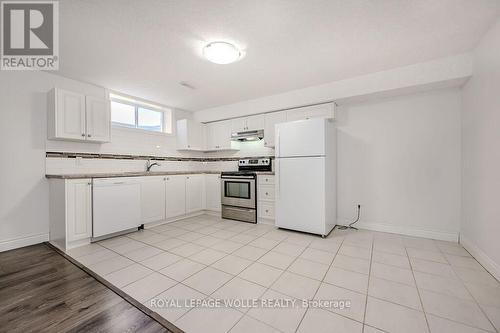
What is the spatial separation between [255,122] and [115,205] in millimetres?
2771

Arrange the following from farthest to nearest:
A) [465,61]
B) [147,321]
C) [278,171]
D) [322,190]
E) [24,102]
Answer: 1. [278,171]
2. [322,190]
3. [24,102]
4. [465,61]
5. [147,321]

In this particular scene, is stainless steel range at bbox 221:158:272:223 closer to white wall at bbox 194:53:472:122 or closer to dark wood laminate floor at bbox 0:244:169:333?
white wall at bbox 194:53:472:122

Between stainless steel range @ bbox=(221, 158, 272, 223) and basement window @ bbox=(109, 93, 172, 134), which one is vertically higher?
basement window @ bbox=(109, 93, 172, 134)

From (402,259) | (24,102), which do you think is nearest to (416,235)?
(402,259)

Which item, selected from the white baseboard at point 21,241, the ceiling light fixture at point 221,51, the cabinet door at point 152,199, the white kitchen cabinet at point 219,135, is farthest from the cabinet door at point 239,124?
the white baseboard at point 21,241

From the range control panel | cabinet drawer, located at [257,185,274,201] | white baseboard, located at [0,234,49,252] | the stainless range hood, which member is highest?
the stainless range hood

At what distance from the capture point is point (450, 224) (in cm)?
280

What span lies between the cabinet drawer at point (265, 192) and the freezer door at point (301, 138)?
0.66 meters

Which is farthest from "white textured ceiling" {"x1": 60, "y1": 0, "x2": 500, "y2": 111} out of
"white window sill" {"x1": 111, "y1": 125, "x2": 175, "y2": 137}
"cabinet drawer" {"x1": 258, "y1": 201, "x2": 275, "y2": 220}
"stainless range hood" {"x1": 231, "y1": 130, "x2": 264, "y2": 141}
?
"cabinet drawer" {"x1": 258, "y1": 201, "x2": 275, "y2": 220}

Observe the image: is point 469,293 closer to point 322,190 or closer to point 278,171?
point 322,190

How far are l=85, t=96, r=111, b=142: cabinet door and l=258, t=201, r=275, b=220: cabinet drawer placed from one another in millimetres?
2734

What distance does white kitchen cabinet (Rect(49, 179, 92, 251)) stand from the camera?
2.51m

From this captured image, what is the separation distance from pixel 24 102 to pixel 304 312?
4071 mm

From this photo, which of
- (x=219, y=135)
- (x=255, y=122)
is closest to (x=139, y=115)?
(x=219, y=135)
